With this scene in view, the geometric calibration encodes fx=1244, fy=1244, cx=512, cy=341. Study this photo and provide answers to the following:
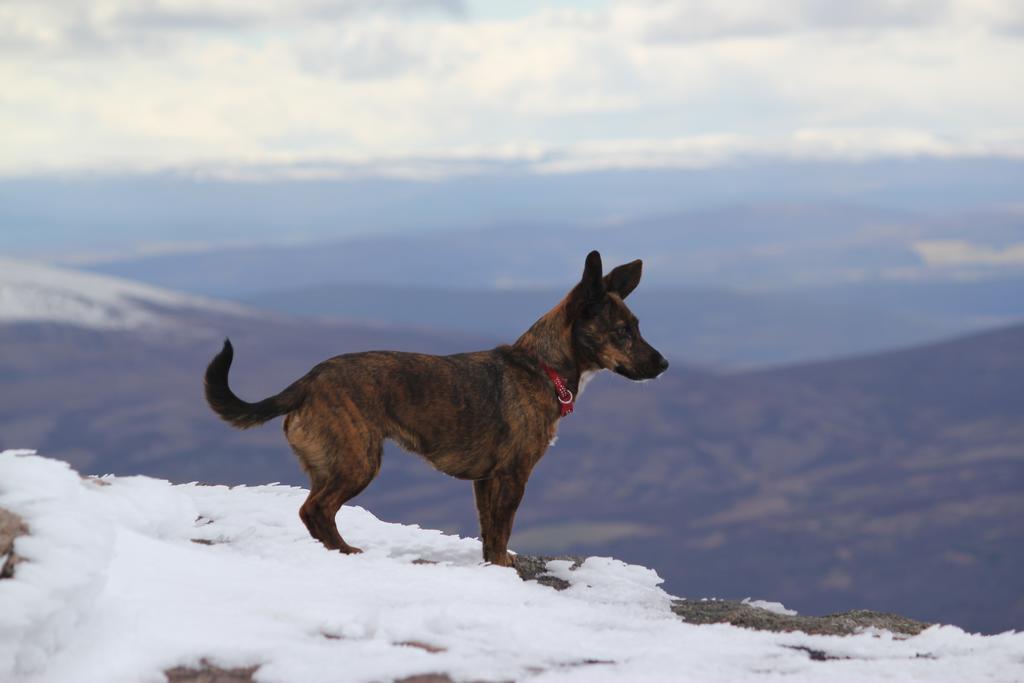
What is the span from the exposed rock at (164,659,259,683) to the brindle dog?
12.2 feet

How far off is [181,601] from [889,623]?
20.6 feet

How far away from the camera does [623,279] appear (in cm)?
1179

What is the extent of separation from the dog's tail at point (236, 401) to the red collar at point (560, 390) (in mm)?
2324

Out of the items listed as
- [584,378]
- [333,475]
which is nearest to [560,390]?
[584,378]

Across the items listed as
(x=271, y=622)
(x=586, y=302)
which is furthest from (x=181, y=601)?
(x=586, y=302)

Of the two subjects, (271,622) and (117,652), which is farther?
(271,622)

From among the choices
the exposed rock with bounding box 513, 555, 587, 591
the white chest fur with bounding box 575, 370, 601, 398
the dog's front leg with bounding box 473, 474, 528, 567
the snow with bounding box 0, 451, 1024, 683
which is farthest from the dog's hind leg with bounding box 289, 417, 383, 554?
the white chest fur with bounding box 575, 370, 601, 398

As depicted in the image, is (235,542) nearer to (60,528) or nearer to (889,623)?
(60,528)

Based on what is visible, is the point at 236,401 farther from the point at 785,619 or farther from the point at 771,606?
the point at 771,606

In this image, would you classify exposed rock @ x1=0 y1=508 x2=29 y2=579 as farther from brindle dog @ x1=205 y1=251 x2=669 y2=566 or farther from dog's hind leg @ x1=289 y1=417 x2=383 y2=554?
dog's hind leg @ x1=289 y1=417 x2=383 y2=554

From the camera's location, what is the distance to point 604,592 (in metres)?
10.6

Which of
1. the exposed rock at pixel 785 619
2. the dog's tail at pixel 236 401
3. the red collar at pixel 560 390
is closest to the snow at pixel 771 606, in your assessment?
the exposed rock at pixel 785 619

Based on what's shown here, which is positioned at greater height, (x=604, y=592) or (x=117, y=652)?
(x=604, y=592)

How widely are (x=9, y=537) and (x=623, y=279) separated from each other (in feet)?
20.8
